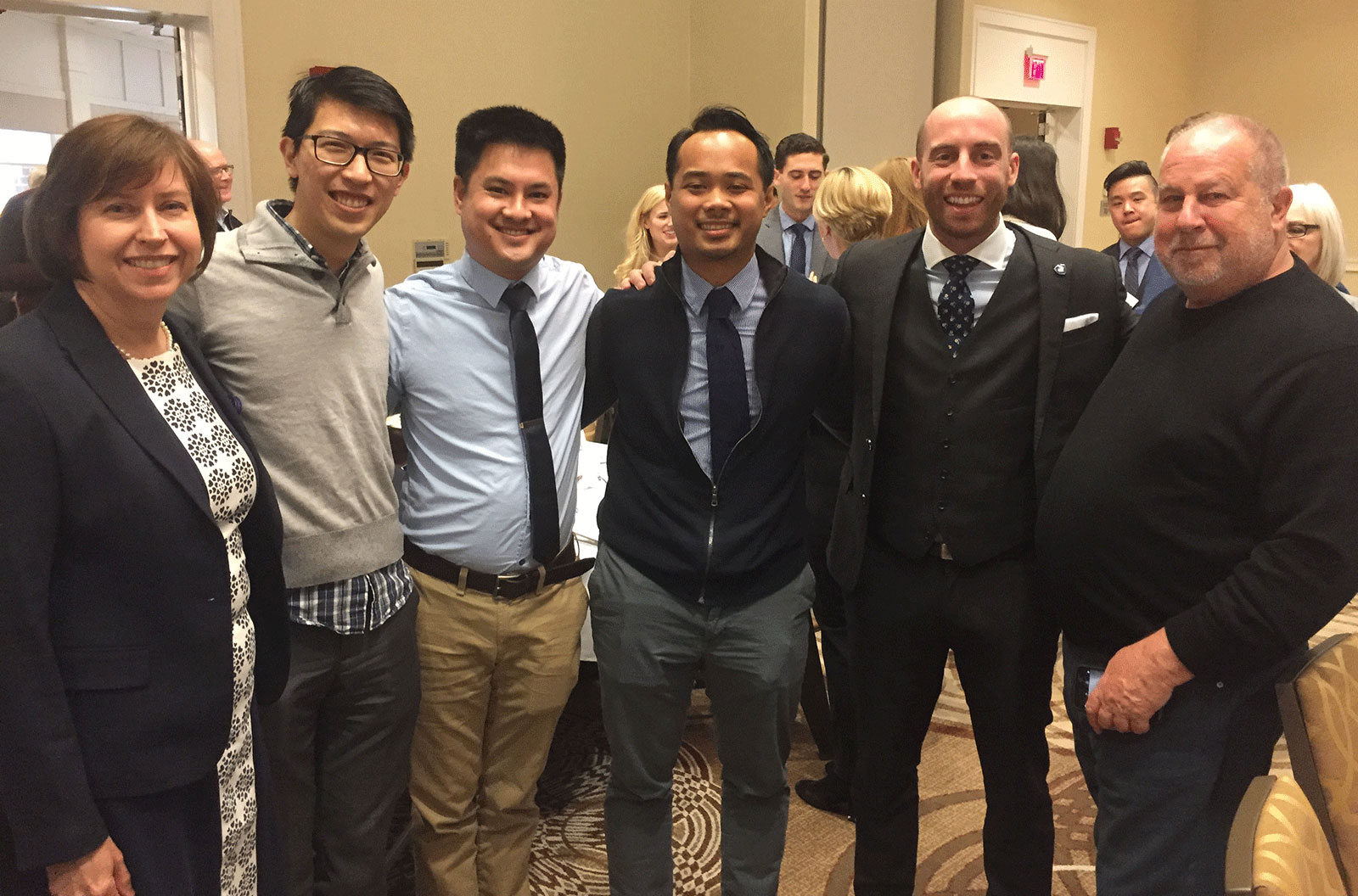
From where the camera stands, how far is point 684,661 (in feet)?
6.49

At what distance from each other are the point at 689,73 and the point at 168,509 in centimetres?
504

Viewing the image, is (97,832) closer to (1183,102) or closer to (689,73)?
(689,73)

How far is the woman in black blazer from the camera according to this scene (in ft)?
4.19

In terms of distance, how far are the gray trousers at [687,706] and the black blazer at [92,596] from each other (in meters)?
0.75

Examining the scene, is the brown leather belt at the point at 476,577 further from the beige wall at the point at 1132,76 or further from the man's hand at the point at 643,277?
the beige wall at the point at 1132,76

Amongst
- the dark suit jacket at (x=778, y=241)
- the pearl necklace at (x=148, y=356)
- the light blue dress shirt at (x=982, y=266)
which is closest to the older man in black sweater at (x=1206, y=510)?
the light blue dress shirt at (x=982, y=266)

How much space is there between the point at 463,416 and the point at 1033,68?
6010 mm

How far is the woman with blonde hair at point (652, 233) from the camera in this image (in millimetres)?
3651

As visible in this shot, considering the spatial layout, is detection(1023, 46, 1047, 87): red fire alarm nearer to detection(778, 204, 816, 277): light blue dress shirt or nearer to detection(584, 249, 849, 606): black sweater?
detection(778, 204, 816, 277): light blue dress shirt

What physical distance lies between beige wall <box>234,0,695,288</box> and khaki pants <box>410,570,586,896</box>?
9.47ft

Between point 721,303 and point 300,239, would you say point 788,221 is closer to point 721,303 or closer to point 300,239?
point 721,303

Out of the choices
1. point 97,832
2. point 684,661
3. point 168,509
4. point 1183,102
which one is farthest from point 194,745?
point 1183,102

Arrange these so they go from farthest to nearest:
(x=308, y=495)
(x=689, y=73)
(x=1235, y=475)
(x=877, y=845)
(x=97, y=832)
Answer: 1. (x=689, y=73)
2. (x=877, y=845)
3. (x=308, y=495)
4. (x=1235, y=475)
5. (x=97, y=832)

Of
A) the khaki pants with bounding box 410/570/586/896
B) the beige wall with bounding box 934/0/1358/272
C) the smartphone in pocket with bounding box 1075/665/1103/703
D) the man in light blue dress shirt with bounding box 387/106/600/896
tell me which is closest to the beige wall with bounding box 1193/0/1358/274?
the beige wall with bounding box 934/0/1358/272
